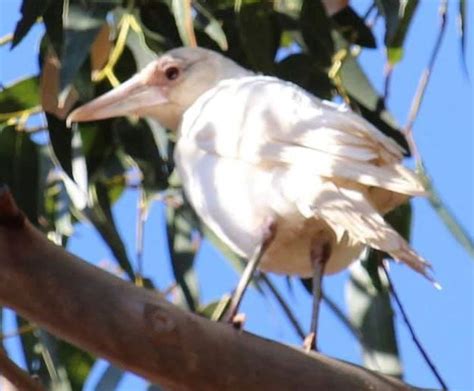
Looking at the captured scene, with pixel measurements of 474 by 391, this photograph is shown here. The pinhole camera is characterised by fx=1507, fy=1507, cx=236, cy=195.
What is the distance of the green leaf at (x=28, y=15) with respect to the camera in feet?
6.07

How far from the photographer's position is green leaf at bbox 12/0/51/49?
1.85 metres

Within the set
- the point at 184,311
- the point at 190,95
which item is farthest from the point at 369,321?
the point at 184,311

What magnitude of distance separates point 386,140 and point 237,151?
195 millimetres

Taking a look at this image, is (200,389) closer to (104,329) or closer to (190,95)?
(104,329)

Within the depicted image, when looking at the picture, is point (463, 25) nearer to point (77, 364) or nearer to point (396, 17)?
point (396, 17)

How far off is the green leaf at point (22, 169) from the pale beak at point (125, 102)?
0.32 ft

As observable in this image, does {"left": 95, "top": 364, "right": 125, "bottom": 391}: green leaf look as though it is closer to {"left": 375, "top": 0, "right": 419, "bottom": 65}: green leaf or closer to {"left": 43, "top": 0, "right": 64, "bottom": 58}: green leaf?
{"left": 43, "top": 0, "right": 64, "bottom": 58}: green leaf

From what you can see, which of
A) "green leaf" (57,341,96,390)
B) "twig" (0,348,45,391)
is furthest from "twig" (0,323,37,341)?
"twig" (0,348,45,391)

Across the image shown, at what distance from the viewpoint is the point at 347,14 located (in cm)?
223

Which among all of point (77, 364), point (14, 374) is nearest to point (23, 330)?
point (77, 364)

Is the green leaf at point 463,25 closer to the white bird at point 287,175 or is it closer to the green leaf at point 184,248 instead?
the white bird at point 287,175

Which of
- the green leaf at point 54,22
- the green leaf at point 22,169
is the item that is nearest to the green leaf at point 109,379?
the green leaf at point 22,169

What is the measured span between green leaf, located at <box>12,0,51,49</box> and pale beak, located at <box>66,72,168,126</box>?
15 centimetres

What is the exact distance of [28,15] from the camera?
6.10 ft
